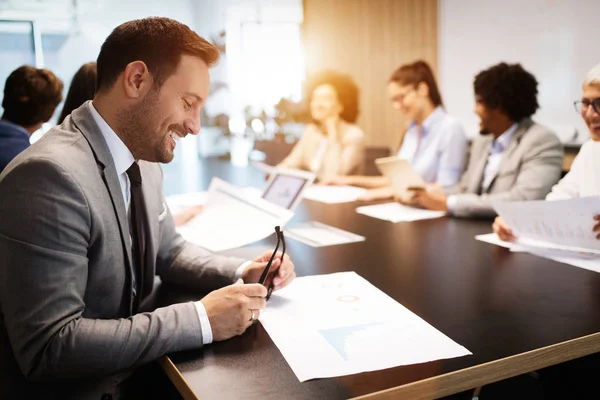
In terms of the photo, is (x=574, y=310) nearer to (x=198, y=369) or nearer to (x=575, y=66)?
(x=198, y=369)

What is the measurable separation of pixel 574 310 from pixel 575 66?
3237mm

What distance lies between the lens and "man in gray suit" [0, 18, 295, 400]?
900 millimetres

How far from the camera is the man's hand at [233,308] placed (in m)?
0.99

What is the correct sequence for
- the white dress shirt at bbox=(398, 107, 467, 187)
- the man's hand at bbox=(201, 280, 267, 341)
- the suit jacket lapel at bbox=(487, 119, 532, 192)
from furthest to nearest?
the white dress shirt at bbox=(398, 107, 467, 187), the suit jacket lapel at bbox=(487, 119, 532, 192), the man's hand at bbox=(201, 280, 267, 341)

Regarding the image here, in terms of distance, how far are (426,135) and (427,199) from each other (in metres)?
1.00

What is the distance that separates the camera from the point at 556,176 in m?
2.16

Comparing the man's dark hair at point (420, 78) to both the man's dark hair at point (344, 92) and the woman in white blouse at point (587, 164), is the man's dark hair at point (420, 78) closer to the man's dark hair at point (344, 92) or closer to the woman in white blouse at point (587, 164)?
the man's dark hair at point (344, 92)

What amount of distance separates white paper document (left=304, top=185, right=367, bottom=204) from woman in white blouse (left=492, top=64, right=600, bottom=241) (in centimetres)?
90

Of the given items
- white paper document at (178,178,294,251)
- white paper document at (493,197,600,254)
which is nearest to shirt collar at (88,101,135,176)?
white paper document at (178,178,294,251)

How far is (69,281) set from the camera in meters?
0.92

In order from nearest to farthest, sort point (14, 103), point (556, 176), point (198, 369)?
point (198, 369)
point (556, 176)
point (14, 103)

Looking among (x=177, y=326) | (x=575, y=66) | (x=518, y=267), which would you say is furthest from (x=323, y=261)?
(x=575, y=66)

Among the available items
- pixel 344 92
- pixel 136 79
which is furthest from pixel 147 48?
pixel 344 92

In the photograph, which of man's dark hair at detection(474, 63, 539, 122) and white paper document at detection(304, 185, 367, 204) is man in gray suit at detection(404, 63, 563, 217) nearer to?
man's dark hair at detection(474, 63, 539, 122)
